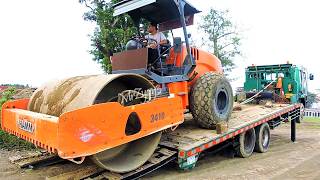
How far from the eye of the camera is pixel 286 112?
30.7 ft

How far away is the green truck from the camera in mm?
11188

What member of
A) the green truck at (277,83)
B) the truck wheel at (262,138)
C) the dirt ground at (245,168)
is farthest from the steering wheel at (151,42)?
the green truck at (277,83)

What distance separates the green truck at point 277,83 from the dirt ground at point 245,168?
266cm

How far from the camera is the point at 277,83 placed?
11.5 meters

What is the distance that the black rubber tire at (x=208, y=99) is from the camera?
621 centimetres

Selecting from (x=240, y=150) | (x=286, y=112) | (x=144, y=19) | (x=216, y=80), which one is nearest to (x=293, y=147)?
(x=286, y=112)

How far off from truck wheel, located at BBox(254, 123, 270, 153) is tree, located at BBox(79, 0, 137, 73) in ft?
22.9

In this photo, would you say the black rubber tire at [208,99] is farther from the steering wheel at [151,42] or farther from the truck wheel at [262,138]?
the truck wheel at [262,138]

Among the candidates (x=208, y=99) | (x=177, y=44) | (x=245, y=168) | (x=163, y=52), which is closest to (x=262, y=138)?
(x=245, y=168)

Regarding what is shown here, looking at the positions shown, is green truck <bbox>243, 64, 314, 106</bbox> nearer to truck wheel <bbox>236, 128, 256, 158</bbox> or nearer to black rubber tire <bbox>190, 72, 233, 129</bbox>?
truck wheel <bbox>236, 128, 256, 158</bbox>

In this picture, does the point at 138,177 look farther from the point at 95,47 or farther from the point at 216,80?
the point at 95,47

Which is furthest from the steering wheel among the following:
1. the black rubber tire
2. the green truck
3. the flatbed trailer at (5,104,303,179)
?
the green truck

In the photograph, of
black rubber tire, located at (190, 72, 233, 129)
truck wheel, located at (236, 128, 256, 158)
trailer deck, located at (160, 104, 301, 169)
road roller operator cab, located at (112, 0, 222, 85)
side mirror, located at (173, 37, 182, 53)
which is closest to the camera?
trailer deck, located at (160, 104, 301, 169)

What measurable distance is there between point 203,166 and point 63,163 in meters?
2.52
